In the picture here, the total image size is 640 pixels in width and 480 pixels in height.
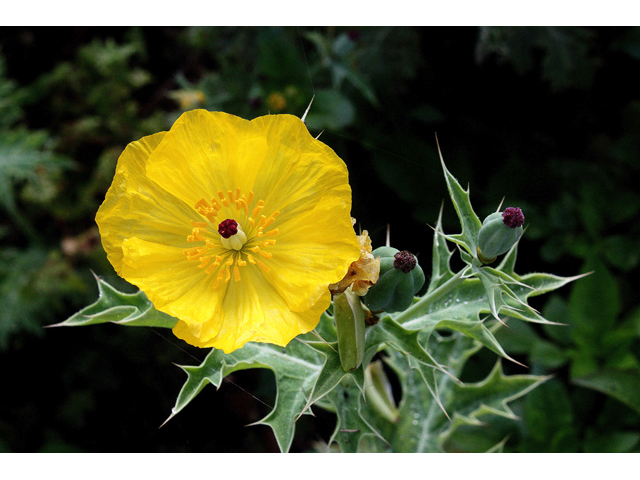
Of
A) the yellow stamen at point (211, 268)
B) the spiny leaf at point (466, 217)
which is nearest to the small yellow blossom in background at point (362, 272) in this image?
the spiny leaf at point (466, 217)

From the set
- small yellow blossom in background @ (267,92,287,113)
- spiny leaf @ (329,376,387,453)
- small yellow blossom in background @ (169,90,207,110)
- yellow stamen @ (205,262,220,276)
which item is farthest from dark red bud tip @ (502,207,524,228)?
small yellow blossom in background @ (169,90,207,110)

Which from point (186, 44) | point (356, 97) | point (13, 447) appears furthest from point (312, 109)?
point (13, 447)

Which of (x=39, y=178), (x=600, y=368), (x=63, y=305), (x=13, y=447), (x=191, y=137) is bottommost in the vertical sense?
(x=13, y=447)

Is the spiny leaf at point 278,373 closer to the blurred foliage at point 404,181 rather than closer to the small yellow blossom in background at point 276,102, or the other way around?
the blurred foliage at point 404,181

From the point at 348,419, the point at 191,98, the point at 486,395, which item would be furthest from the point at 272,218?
the point at 191,98

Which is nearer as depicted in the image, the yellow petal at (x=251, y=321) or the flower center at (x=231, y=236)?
the yellow petal at (x=251, y=321)

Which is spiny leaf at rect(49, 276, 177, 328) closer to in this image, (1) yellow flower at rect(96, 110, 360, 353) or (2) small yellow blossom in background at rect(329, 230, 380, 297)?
(1) yellow flower at rect(96, 110, 360, 353)

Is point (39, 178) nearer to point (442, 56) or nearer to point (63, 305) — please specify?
point (63, 305)

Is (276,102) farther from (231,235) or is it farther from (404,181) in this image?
(231,235)
